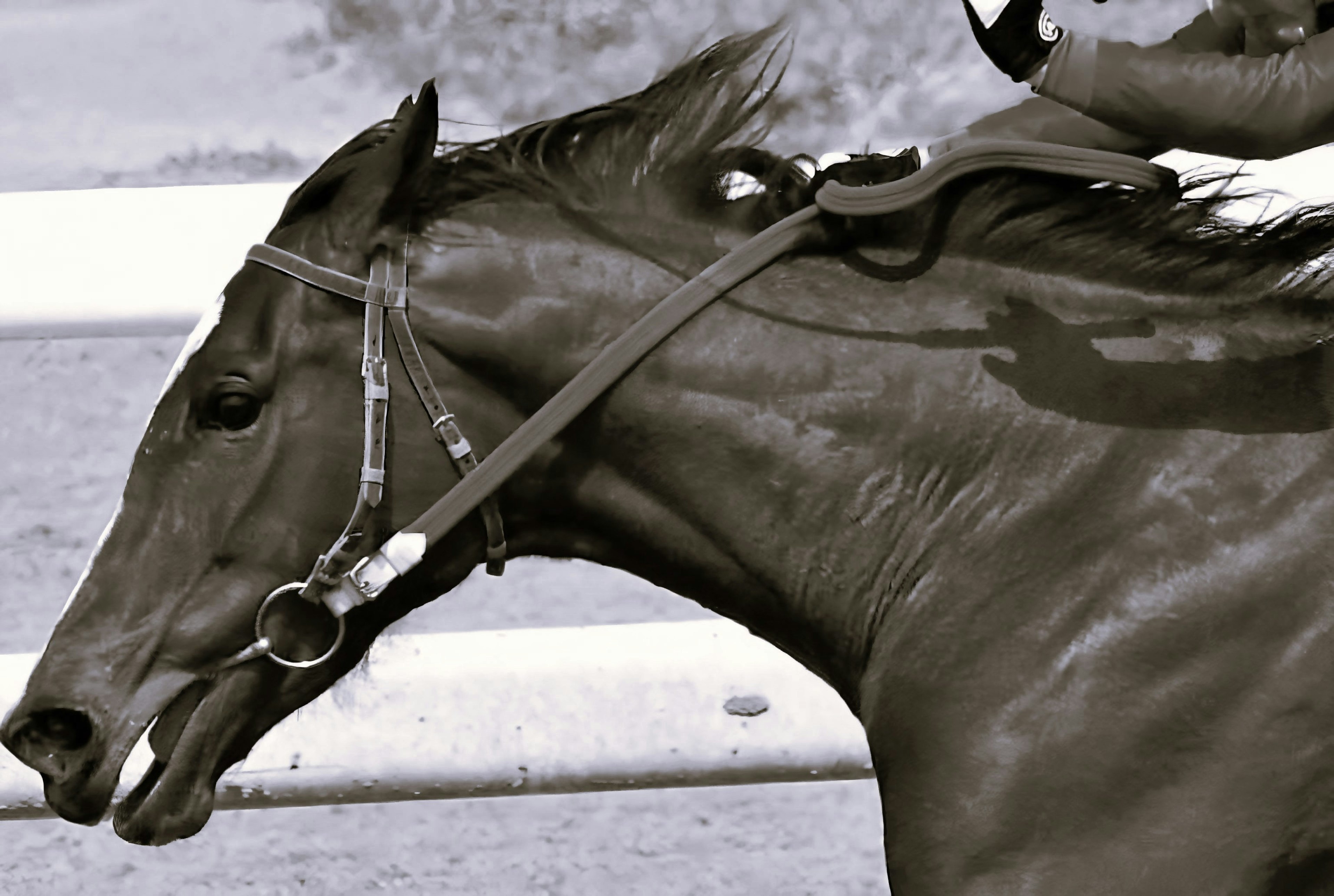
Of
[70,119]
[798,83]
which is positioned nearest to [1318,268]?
[798,83]

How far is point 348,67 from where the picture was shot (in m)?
6.65

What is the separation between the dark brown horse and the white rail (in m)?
0.83

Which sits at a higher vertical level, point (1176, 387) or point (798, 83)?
point (798, 83)

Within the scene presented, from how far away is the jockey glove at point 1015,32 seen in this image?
1.28m

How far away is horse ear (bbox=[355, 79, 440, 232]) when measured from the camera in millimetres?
1387

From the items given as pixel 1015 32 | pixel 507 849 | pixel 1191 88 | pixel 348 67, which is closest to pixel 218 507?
pixel 1015 32

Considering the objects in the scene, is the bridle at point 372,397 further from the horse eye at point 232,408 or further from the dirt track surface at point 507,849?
the dirt track surface at point 507,849

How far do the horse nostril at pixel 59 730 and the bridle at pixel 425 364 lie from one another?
6.2 inches

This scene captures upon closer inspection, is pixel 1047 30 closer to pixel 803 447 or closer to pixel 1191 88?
pixel 1191 88

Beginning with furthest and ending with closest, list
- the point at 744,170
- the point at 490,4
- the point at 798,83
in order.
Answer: the point at 490,4
the point at 798,83
the point at 744,170

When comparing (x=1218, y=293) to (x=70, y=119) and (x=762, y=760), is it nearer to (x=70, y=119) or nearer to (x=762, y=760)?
(x=762, y=760)

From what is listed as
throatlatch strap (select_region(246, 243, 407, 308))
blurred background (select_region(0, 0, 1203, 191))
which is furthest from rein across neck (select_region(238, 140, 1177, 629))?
blurred background (select_region(0, 0, 1203, 191))

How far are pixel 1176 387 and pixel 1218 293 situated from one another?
0.40ft

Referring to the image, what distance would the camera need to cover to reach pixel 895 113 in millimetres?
5016
